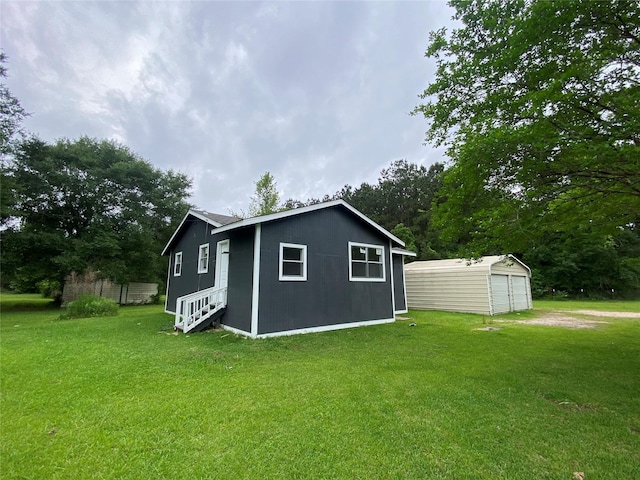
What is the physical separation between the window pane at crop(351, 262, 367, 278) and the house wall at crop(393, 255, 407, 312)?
3.50 meters

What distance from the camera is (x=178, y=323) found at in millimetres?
8453

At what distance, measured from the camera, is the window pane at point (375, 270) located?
10055 mm

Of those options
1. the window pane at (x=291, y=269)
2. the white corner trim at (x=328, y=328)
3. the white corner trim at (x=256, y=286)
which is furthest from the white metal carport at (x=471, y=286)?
the white corner trim at (x=256, y=286)

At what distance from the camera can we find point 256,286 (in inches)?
293

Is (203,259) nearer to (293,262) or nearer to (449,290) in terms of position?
(293,262)

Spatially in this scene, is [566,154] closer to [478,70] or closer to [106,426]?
[478,70]

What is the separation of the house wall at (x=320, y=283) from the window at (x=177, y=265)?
23.2 ft

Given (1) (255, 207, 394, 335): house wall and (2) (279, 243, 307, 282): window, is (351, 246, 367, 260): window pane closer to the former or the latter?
(1) (255, 207, 394, 335): house wall

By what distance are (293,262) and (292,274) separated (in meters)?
0.35

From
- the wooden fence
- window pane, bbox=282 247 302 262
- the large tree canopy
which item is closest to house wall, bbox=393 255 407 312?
window pane, bbox=282 247 302 262

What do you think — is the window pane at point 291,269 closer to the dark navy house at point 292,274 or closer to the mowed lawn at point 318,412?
the dark navy house at point 292,274

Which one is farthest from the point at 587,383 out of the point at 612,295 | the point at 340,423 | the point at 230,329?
the point at 612,295

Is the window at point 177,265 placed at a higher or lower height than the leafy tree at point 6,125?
lower

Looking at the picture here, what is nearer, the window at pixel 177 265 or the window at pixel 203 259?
the window at pixel 203 259
